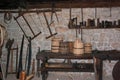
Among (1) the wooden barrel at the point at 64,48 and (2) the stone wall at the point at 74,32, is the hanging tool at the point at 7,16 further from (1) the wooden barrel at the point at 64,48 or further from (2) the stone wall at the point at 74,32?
(1) the wooden barrel at the point at 64,48

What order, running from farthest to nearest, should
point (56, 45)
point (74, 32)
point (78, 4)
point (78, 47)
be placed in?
point (74, 32)
point (78, 4)
point (56, 45)
point (78, 47)

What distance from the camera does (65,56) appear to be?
593cm

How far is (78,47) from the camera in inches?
237

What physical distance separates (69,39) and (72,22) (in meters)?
0.55

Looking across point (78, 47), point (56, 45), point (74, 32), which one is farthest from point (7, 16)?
point (78, 47)

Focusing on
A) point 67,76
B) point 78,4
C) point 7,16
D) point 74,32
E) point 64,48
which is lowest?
point 67,76

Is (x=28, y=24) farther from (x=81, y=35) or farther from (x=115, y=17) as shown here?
(x=115, y=17)

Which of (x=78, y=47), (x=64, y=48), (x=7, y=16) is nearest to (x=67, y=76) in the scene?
(x=64, y=48)

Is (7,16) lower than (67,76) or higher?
higher

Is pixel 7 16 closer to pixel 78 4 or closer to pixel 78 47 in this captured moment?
pixel 78 4

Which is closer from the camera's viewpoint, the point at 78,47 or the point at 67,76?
the point at 78,47

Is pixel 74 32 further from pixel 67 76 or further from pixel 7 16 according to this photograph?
pixel 7 16

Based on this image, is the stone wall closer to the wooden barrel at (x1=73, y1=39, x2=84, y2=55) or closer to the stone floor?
the stone floor

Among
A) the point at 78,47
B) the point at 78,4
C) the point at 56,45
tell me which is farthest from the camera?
the point at 78,4
